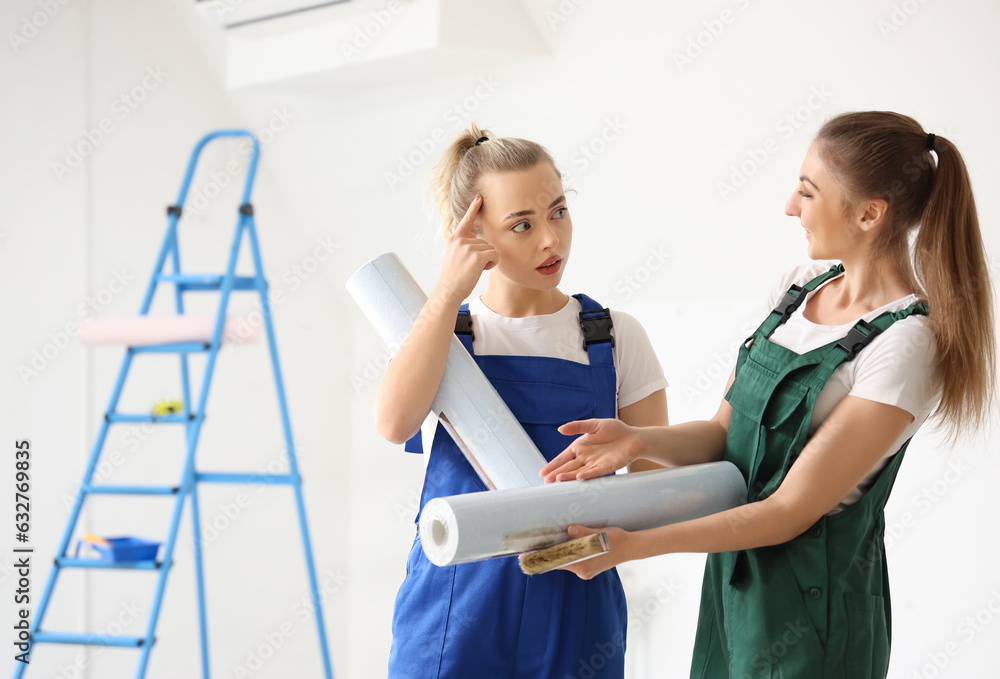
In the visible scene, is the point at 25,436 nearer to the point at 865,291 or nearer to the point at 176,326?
the point at 176,326

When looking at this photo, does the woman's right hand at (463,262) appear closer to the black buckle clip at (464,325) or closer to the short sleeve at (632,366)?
the black buckle clip at (464,325)

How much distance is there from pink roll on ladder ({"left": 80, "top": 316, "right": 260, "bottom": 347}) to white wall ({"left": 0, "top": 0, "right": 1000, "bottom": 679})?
39cm

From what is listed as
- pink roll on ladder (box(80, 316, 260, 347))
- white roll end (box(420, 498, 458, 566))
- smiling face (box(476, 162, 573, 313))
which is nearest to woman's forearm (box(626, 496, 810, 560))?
white roll end (box(420, 498, 458, 566))

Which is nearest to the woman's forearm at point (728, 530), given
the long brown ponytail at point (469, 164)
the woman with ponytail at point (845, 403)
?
the woman with ponytail at point (845, 403)

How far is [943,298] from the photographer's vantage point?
1111mm

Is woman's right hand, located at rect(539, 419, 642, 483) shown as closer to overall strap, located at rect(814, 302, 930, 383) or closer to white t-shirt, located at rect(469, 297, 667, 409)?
white t-shirt, located at rect(469, 297, 667, 409)

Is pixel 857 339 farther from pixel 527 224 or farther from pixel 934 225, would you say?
pixel 527 224

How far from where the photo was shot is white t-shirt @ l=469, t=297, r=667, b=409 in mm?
1423

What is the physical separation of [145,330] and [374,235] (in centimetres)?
108

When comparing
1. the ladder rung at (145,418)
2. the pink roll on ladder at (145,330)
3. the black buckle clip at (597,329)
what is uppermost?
the pink roll on ladder at (145,330)

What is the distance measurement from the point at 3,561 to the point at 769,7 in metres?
2.70

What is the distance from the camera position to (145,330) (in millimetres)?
2520

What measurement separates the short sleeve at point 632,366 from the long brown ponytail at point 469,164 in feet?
0.99

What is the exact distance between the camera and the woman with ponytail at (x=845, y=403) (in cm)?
109
